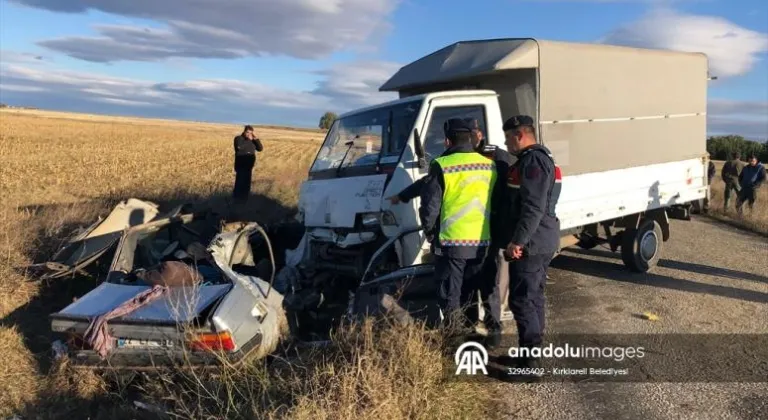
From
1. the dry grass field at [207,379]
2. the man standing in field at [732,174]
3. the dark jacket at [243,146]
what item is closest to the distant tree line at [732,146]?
the man standing in field at [732,174]

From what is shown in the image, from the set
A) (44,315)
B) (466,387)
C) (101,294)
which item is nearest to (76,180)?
(44,315)

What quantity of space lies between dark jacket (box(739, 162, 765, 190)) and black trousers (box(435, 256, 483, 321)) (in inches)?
496

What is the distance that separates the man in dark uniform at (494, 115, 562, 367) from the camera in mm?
3980

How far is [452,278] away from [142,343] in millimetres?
2188

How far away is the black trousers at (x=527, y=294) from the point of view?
13.6 feet

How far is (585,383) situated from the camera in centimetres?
427

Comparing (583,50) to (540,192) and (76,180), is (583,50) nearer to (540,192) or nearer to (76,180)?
(540,192)

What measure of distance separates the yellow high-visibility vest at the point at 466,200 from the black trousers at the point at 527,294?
330 mm

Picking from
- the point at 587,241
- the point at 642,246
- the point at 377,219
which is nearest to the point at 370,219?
the point at 377,219

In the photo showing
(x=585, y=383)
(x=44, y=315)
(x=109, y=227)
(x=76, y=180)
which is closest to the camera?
(x=585, y=383)

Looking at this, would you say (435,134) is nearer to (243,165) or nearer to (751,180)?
(243,165)

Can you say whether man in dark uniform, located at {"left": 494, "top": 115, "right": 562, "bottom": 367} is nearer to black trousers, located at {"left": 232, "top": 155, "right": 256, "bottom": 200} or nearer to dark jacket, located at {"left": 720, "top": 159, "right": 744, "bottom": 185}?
black trousers, located at {"left": 232, "top": 155, "right": 256, "bottom": 200}

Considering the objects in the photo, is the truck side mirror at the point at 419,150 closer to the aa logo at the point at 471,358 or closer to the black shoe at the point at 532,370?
the aa logo at the point at 471,358

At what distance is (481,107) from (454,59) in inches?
37.3
